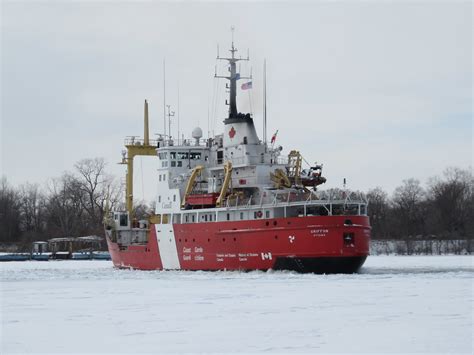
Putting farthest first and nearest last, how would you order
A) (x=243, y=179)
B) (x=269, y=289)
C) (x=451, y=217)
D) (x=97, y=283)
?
(x=451, y=217) < (x=243, y=179) < (x=97, y=283) < (x=269, y=289)

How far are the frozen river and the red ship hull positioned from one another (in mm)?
2539

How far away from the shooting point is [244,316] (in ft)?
75.2

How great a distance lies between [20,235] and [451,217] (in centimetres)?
5002

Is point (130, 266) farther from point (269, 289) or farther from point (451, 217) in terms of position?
point (451, 217)

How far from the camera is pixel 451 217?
89250mm

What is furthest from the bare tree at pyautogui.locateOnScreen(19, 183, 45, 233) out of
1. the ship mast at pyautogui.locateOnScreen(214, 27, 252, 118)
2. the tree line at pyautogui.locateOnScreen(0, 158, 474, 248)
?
the ship mast at pyautogui.locateOnScreen(214, 27, 252, 118)

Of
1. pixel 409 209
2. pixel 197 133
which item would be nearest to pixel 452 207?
pixel 409 209

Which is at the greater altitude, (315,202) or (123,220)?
(315,202)

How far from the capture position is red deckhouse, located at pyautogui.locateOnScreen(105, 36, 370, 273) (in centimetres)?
3862

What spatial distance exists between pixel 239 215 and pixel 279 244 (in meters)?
3.64

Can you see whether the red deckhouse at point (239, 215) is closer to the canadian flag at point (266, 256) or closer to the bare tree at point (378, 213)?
the canadian flag at point (266, 256)

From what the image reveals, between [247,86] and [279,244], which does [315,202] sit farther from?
[247,86]

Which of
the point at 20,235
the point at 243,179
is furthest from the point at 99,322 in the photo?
the point at 20,235

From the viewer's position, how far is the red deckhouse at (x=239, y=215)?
3862 cm
